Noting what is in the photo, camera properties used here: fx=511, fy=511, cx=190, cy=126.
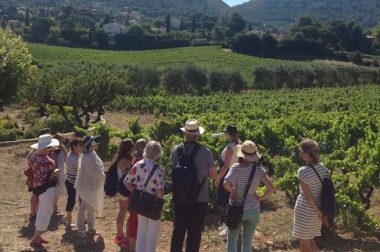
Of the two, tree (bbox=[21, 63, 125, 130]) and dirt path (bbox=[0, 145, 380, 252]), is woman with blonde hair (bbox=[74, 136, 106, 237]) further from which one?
tree (bbox=[21, 63, 125, 130])

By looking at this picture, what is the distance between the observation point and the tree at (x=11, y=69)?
1794 centimetres

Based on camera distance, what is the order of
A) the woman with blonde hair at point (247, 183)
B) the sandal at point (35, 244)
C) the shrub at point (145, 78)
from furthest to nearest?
the shrub at point (145, 78) < the sandal at point (35, 244) < the woman with blonde hair at point (247, 183)

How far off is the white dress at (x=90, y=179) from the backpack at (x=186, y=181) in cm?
190

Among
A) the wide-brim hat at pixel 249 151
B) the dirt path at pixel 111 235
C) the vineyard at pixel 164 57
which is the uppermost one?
the wide-brim hat at pixel 249 151

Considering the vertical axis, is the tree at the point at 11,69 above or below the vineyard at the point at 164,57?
above

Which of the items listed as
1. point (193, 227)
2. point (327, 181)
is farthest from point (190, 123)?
point (327, 181)

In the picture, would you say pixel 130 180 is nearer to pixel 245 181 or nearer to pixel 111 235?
pixel 245 181

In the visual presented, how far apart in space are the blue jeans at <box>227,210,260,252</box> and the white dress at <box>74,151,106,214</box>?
240 centimetres

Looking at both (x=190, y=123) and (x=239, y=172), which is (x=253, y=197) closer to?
(x=239, y=172)

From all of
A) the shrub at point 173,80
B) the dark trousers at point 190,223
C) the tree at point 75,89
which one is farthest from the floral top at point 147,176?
the shrub at point 173,80

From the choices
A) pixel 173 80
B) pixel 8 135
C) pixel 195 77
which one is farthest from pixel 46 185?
pixel 195 77

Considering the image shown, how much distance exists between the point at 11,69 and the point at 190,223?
14.1 meters

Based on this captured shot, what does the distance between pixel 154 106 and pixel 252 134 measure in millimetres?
20586

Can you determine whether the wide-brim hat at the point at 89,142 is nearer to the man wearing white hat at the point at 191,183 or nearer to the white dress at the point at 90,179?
the white dress at the point at 90,179
